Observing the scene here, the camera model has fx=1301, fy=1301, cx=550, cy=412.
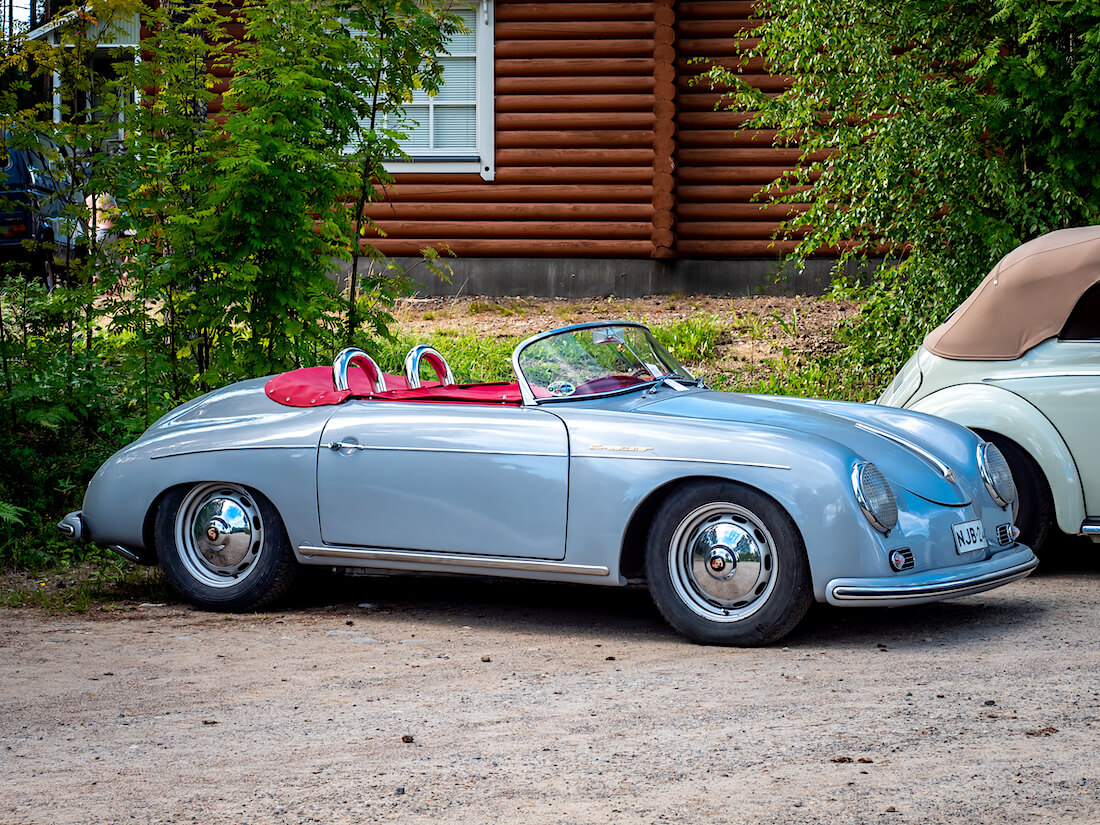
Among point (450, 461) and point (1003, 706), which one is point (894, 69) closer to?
point (450, 461)

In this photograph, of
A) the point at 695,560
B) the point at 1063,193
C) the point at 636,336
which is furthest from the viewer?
the point at 1063,193

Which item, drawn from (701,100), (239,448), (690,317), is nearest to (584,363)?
(239,448)

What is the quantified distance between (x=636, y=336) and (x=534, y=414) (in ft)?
2.97

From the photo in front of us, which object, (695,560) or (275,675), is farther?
(695,560)

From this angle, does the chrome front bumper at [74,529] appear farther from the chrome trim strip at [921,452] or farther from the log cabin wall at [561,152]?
the log cabin wall at [561,152]

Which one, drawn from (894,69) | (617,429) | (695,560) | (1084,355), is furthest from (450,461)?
(894,69)

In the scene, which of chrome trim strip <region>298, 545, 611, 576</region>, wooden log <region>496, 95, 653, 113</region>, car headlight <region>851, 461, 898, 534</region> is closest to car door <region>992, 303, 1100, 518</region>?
car headlight <region>851, 461, 898, 534</region>

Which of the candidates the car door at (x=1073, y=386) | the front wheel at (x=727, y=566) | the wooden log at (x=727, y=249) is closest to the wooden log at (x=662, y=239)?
Answer: the wooden log at (x=727, y=249)

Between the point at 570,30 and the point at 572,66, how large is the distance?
43 centimetres

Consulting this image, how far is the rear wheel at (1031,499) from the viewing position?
6.61 metres

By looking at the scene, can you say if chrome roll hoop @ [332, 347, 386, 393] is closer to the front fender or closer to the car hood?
the car hood

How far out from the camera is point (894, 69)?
10.2 metres

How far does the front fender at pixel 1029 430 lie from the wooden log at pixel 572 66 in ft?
30.3

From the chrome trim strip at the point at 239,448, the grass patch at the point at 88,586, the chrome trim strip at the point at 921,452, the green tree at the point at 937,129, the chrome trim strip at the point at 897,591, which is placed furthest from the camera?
the green tree at the point at 937,129
